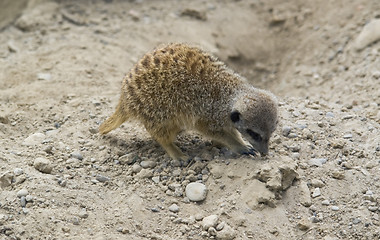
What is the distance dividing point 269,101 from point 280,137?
0.35 m

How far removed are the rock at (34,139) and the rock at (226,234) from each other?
139cm

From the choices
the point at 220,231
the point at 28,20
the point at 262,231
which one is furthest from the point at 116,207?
the point at 28,20

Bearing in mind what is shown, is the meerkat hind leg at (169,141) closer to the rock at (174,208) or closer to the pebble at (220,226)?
the rock at (174,208)

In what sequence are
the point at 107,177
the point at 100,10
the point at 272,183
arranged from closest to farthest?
1. the point at 272,183
2. the point at 107,177
3. the point at 100,10

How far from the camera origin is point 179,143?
343 centimetres

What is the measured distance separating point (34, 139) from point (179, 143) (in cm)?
95

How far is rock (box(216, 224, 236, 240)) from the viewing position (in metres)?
2.59

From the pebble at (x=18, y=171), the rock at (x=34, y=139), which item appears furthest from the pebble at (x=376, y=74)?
the pebble at (x=18, y=171)

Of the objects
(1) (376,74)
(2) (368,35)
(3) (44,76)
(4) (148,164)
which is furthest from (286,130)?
(3) (44,76)

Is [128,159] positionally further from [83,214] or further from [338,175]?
[338,175]

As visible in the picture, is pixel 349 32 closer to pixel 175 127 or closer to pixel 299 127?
pixel 299 127

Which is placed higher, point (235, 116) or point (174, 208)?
point (235, 116)

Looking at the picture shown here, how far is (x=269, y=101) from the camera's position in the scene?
3047 millimetres

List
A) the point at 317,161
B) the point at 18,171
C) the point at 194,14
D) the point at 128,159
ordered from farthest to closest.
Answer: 1. the point at 194,14
2. the point at 128,159
3. the point at 317,161
4. the point at 18,171
